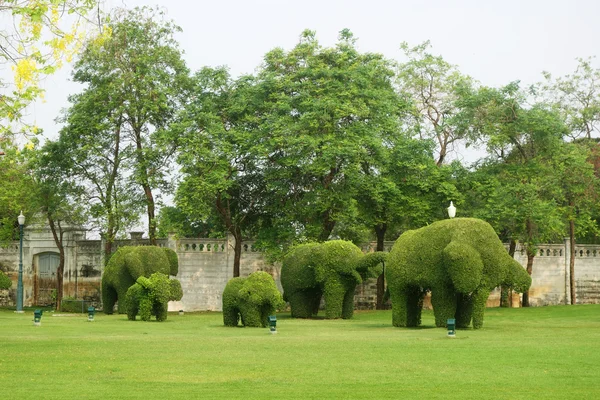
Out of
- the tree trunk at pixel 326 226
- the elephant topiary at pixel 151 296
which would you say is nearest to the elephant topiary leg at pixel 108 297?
the elephant topiary at pixel 151 296

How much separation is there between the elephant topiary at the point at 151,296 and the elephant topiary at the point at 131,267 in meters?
3.86

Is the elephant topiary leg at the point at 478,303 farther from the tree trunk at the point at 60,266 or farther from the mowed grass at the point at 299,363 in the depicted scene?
the tree trunk at the point at 60,266

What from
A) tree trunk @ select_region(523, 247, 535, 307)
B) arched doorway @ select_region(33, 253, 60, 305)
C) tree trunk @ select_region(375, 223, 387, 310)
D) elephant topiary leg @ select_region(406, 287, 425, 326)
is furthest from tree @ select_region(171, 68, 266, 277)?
elephant topiary leg @ select_region(406, 287, 425, 326)

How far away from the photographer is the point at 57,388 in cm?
1515

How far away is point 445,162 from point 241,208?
9783 mm

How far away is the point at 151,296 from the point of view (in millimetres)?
32125

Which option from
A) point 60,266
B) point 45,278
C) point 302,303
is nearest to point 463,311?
point 302,303

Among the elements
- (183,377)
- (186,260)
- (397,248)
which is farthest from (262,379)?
(186,260)

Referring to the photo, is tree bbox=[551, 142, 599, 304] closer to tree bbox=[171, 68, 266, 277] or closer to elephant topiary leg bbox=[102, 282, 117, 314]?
tree bbox=[171, 68, 266, 277]

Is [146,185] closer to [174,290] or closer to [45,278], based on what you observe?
[45,278]

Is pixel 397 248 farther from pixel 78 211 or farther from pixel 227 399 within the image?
pixel 78 211

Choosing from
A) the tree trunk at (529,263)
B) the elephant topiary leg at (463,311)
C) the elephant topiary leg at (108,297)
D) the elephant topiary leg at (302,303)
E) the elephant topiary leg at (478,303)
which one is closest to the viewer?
the elephant topiary leg at (478,303)

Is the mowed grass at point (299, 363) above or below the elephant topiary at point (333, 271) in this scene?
below

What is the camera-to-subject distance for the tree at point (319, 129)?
39781 mm
